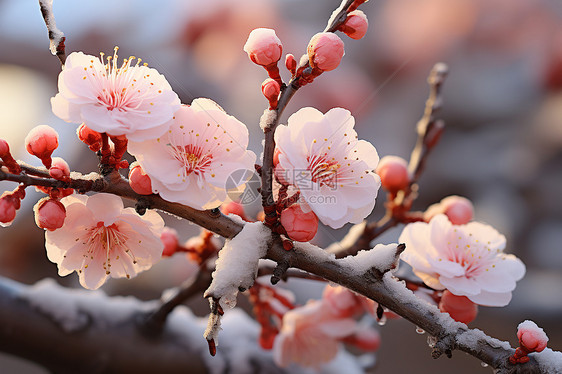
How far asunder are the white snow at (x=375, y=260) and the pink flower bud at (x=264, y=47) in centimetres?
13

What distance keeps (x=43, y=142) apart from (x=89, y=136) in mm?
27

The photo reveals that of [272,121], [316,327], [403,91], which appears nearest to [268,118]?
[272,121]

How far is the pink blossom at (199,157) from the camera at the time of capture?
0.99 ft

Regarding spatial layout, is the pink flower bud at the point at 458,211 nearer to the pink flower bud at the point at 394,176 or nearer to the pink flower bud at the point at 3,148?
the pink flower bud at the point at 394,176

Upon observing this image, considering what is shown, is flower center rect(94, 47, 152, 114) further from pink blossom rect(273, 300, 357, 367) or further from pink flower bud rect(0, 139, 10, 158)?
pink blossom rect(273, 300, 357, 367)

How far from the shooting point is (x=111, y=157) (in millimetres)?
319

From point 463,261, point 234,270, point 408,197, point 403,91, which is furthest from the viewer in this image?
point 403,91

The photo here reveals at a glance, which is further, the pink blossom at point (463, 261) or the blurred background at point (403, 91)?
the blurred background at point (403, 91)

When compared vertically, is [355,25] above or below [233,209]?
above

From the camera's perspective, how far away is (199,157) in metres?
0.32

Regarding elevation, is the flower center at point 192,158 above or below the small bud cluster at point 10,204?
above

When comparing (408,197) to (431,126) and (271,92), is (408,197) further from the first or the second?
(271,92)

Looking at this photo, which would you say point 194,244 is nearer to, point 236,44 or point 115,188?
point 115,188

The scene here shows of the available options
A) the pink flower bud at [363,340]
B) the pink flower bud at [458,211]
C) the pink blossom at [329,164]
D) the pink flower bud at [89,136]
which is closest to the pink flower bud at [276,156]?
the pink blossom at [329,164]
